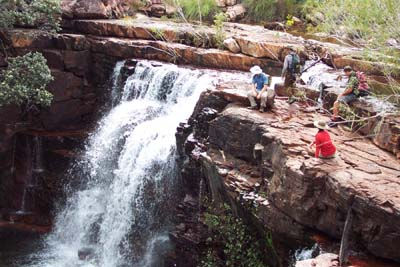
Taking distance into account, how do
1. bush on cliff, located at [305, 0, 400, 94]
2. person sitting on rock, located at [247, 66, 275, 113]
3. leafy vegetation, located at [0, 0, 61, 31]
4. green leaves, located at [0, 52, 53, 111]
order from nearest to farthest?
bush on cliff, located at [305, 0, 400, 94], person sitting on rock, located at [247, 66, 275, 113], green leaves, located at [0, 52, 53, 111], leafy vegetation, located at [0, 0, 61, 31]

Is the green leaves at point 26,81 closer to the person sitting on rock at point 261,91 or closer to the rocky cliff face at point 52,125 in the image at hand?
the rocky cliff face at point 52,125

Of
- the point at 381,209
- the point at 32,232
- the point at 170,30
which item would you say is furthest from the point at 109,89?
the point at 381,209

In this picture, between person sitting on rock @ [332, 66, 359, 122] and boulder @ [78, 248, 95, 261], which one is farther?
boulder @ [78, 248, 95, 261]

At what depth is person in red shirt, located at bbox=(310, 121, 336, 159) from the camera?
27.2 ft

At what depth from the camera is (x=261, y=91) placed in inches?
Answer: 405

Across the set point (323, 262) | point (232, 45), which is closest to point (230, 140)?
point (323, 262)

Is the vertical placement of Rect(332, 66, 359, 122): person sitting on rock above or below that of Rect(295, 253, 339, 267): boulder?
above

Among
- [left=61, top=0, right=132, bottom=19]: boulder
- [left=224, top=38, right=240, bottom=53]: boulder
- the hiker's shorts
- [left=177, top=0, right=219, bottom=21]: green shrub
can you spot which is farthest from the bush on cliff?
[left=61, top=0, right=132, bottom=19]: boulder

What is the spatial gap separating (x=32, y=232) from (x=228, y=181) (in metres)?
6.69

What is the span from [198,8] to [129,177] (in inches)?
323

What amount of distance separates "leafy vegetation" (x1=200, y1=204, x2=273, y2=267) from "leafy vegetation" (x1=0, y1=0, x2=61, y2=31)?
7.89 m

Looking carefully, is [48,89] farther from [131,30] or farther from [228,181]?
[228,181]

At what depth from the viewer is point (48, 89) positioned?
14523mm

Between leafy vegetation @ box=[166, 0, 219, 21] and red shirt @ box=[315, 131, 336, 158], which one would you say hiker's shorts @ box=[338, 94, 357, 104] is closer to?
red shirt @ box=[315, 131, 336, 158]
